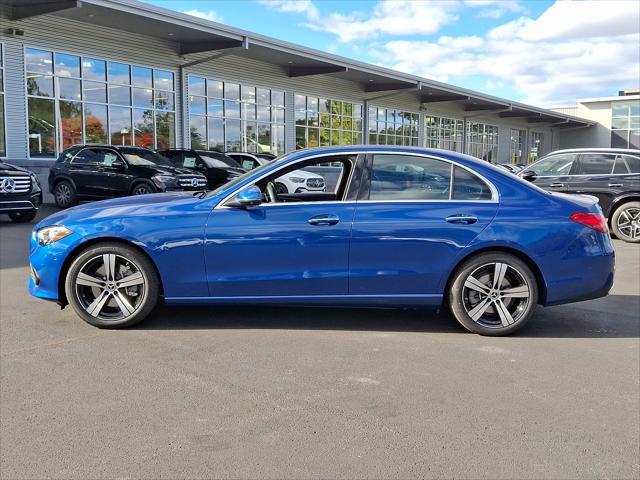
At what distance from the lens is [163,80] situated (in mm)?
24125

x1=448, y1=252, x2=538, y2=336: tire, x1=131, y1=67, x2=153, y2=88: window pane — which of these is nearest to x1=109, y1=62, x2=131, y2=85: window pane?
x1=131, y1=67, x2=153, y2=88: window pane

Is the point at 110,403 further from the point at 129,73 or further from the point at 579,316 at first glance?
the point at 129,73

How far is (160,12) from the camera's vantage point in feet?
65.1

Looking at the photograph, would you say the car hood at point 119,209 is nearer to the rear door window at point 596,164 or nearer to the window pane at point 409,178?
the window pane at point 409,178

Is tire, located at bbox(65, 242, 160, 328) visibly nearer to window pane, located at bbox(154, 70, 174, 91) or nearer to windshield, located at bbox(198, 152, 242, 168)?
windshield, located at bbox(198, 152, 242, 168)

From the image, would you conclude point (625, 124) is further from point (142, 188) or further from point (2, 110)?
point (2, 110)

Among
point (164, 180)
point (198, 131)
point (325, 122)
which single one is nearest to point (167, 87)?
point (198, 131)

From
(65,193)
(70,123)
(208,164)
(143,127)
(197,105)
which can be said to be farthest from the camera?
(197,105)

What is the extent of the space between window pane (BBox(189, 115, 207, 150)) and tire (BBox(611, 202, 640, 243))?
18297 millimetres

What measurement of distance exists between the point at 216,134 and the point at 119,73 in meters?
5.47

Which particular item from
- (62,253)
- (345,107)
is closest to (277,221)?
(62,253)

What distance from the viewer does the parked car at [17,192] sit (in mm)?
11836

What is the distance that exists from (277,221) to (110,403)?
6.39ft

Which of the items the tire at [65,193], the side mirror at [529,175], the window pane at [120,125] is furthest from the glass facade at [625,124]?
the tire at [65,193]
